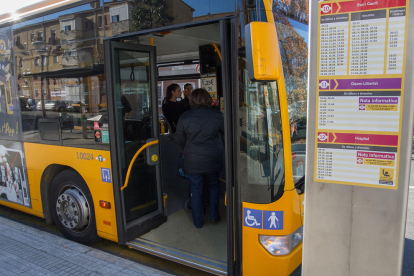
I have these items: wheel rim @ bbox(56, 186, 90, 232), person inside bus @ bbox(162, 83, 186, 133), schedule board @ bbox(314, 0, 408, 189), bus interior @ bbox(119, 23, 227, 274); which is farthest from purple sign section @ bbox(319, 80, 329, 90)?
person inside bus @ bbox(162, 83, 186, 133)

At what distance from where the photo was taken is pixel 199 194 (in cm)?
411

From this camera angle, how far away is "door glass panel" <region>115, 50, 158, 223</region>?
3.67 meters

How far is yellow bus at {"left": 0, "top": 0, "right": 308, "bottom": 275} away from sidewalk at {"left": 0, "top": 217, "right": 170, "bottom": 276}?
0.22 m

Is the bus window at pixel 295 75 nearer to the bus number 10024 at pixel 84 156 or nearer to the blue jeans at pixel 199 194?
the blue jeans at pixel 199 194

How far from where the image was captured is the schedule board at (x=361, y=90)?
180 cm

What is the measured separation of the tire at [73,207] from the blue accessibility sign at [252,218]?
6.76 feet

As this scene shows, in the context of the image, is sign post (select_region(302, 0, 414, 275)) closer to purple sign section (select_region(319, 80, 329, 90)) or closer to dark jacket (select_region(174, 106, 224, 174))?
purple sign section (select_region(319, 80, 329, 90))

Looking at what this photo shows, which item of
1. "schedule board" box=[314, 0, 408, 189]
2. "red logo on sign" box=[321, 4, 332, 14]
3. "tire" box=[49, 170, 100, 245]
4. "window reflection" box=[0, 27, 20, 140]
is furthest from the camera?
"window reflection" box=[0, 27, 20, 140]

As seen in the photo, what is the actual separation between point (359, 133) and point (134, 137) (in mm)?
2576

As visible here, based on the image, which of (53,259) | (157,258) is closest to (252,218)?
(157,258)

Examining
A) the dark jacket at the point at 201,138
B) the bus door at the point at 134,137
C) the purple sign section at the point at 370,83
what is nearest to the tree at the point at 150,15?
the bus door at the point at 134,137

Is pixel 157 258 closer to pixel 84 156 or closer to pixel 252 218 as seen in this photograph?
pixel 84 156

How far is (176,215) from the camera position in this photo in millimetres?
4668

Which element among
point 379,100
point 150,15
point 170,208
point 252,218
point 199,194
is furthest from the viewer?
point 170,208
